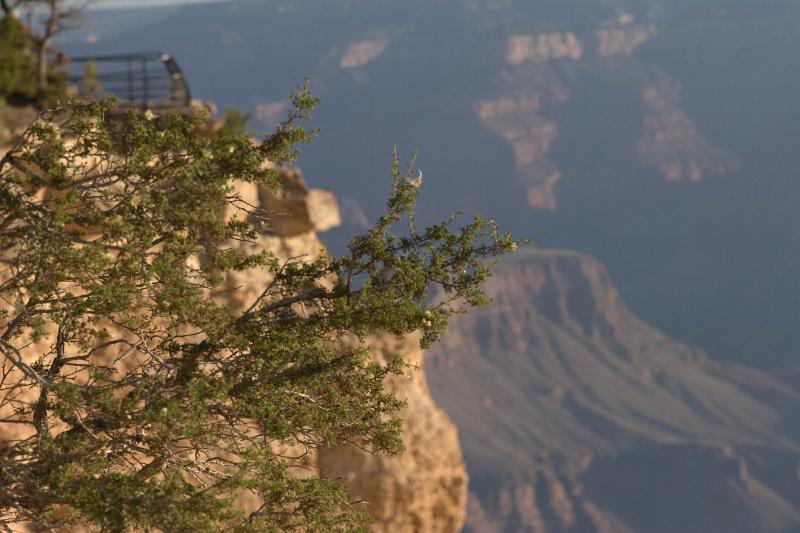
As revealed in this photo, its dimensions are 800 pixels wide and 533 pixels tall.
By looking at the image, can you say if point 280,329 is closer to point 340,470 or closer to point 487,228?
point 487,228

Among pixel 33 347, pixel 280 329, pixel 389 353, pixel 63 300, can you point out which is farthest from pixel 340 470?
pixel 63 300

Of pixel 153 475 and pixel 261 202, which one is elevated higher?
pixel 261 202

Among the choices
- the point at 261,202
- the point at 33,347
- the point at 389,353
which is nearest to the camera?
the point at 33,347

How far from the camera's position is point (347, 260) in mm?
11945

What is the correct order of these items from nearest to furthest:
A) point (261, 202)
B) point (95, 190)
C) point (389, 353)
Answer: point (95, 190), point (389, 353), point (261, 202)

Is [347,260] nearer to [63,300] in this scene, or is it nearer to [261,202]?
[63,300]

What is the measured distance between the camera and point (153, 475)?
11.1 meters

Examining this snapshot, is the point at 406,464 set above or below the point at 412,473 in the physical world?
above

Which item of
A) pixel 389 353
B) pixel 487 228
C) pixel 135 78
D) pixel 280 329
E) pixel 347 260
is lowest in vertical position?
pixel 280 329

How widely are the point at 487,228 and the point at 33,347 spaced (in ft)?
29.2

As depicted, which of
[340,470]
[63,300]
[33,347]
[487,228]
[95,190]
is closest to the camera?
[63,300]

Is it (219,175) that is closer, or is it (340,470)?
(219,175)

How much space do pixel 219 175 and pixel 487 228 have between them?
321cm

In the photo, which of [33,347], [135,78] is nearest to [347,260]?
[33,347]
